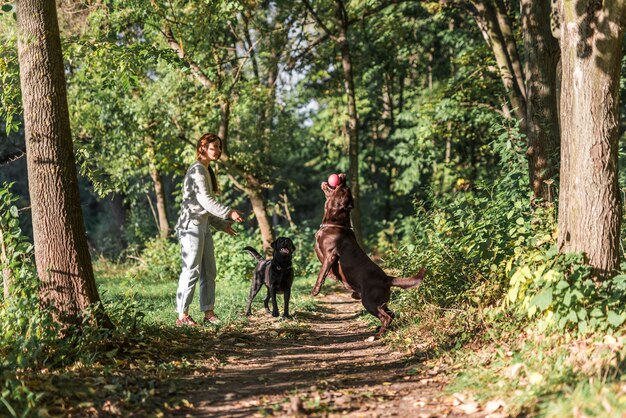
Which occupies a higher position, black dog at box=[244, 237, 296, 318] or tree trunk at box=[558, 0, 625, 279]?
tree trunk at box=[558, 0, 625, 279]

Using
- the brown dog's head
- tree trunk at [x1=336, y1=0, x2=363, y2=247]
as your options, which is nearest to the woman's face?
the brown dog's head

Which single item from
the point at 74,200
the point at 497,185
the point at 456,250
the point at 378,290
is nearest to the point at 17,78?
the point at 74,200

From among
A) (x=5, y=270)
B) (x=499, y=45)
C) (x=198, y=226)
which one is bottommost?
(x=5, y=270)

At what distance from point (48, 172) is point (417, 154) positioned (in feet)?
Result: 60.3

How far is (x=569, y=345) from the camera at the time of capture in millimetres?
4758

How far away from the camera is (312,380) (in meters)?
5.17

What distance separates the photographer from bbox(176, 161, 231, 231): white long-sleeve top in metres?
7.12

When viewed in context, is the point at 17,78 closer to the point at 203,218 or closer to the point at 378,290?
the point at 203,218

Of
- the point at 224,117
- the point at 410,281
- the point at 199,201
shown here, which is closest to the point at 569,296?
the point at 410,281

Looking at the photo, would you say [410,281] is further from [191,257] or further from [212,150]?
[212,150]

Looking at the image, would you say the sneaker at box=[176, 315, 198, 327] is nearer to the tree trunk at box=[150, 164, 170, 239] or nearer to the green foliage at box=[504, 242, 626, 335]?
the green foliage at box=[504, 242, 626, 335]

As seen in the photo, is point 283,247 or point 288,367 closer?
point 288,367

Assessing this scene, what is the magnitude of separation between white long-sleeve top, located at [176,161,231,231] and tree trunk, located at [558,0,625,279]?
374cm

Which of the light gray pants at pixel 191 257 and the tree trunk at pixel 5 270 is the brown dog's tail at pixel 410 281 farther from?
the tree trunk at pixel 5 270
